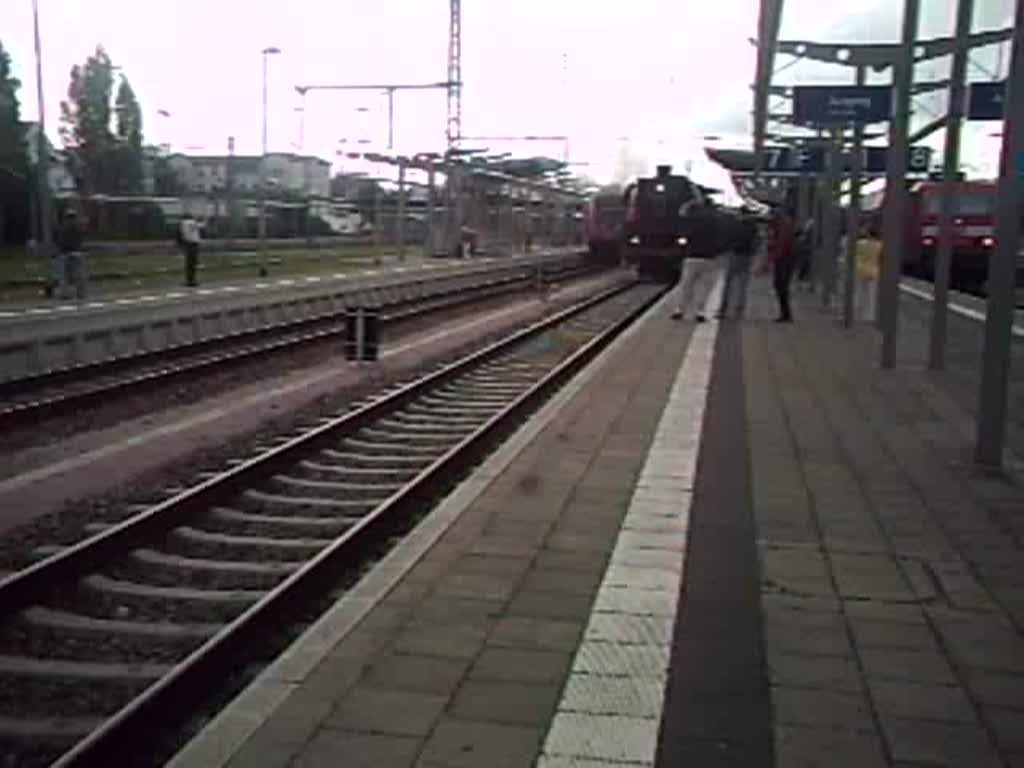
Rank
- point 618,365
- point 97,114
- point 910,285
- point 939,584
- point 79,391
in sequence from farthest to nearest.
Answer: point 910,285, point 97,114, point 618,365, point 79,391, point 939,584

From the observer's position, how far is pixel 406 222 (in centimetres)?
3638

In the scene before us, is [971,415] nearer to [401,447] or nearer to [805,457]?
[805,457]

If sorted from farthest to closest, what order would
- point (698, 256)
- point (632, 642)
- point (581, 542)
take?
point (698, 256) < point (581, 542) < point (632, 642)

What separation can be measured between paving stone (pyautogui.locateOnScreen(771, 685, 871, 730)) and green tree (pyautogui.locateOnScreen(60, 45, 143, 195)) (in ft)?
68.1

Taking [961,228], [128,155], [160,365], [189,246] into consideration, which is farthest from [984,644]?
[961,228]

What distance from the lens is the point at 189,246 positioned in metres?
23.5

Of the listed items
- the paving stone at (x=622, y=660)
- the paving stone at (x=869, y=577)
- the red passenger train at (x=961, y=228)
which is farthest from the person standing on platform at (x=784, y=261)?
the paving stone at (x=622, y=660)

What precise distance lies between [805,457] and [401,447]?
3149 mm

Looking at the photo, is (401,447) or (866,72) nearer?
(401,447)

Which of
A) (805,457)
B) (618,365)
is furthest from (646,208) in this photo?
(805,457)

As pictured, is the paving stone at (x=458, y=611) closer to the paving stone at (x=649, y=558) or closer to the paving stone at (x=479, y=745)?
the paving stone at (x=649, y=558)

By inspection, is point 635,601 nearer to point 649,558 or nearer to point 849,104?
point 649,558

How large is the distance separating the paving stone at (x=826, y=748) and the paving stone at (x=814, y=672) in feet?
1.38

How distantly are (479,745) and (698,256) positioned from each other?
22718 mm
